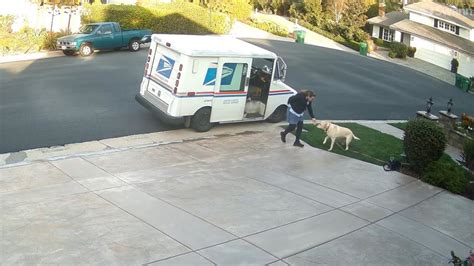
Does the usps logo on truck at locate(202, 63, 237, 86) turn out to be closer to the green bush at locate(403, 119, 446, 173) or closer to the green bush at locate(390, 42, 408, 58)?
the green bush at locate(403, 119, 446, 173)

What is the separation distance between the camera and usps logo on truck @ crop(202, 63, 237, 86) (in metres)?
13.9

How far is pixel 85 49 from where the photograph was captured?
2620cm

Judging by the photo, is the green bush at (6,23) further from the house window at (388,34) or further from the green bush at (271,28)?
the house window at (388,34)

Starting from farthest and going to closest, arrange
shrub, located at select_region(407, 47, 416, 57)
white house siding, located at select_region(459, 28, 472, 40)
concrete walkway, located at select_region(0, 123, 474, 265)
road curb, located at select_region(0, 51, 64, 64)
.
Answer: shrub, located at select_region(407, 47, 416, 57) < white house siding, located at select_region(459, 28, 472, 40) < road curb, located at select_region(0, 51, 64, 64) < concrete walkway, located at select_region(0, 123, 474, 265)

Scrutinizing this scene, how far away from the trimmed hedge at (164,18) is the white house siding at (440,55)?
2075 cm

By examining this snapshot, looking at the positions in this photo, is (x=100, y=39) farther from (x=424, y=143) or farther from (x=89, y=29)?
(x=424, y=143)

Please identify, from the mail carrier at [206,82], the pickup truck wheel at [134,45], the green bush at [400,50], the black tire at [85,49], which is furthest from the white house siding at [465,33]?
the mail carrier at [206,82]

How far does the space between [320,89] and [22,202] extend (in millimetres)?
15936

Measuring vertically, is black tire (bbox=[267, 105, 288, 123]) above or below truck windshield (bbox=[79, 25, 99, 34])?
below

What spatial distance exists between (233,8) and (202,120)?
109 ft

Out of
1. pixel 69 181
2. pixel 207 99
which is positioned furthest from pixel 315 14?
pixel 69 181

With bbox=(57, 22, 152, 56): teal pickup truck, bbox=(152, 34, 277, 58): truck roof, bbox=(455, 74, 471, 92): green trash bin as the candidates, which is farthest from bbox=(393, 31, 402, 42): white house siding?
bbox=(152, 34, 277, 58): truck roof

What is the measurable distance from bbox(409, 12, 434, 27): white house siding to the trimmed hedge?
916 inches

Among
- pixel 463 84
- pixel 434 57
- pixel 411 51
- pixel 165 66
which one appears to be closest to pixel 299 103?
pixel 165 66
